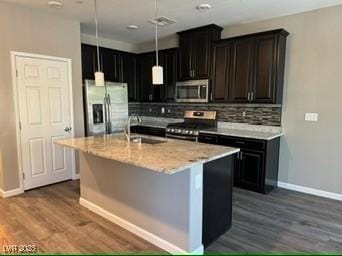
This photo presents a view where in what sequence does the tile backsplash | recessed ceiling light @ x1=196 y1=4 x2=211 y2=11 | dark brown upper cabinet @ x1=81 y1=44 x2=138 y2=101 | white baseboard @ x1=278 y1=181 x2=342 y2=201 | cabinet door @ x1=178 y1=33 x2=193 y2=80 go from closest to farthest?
recessed ceiling light @ x1=196 y1=4 x2=211 y2=11 → white baseboard @ x1=278 y1=181 x2=342 y2=201 → the tile backsplash → cabinet door @ x1=178 y1=33 x2=193 y2=80 → dark brown upper cabinet @ x1=81 y1=44 x2=138 y2=101

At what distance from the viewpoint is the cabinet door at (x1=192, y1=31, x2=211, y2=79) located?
14.7 feet

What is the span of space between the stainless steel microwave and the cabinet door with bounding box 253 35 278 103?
3.16 feet

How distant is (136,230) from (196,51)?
11.1 feet

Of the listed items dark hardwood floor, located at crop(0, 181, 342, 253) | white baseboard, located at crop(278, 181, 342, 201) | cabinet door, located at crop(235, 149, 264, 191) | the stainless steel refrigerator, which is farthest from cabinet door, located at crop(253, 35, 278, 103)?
the stainless steel refrigerator

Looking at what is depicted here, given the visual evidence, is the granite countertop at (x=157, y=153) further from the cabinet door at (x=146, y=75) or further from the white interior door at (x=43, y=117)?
the cabinet door at (x=146, y=75)

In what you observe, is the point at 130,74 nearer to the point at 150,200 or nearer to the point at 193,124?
the point at 193,124

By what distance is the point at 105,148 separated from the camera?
2.63 m

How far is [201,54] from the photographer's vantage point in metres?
4.58

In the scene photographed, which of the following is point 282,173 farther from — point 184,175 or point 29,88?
point 29,88

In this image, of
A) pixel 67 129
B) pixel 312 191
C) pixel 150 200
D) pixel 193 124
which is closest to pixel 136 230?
pixel 150 200

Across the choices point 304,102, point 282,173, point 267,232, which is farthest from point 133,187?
point 304,102

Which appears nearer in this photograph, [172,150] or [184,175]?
[184,175]

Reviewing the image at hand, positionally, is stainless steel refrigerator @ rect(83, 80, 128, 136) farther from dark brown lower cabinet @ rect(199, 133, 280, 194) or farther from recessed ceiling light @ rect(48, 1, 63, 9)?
dark brown lower cabinet @ rect(199, 133, 280, 194)

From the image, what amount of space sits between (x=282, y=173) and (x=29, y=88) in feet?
14.3
